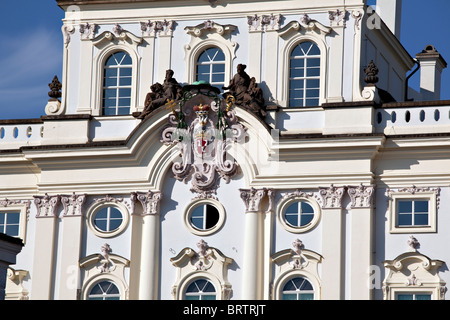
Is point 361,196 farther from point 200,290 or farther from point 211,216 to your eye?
point 200,290

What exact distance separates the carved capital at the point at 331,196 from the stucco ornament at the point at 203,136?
2.45 meters

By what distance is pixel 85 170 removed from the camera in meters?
42.7

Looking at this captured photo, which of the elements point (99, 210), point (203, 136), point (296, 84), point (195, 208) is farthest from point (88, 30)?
point (296, 84)

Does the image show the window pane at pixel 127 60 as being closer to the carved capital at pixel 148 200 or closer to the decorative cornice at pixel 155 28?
the decorative cornice at pixel 155 28

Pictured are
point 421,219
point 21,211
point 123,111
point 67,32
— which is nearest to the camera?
point 421,219

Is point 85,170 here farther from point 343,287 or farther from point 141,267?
point 343,287

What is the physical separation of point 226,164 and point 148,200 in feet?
7.48

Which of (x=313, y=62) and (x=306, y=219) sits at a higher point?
(x=313, y=62)

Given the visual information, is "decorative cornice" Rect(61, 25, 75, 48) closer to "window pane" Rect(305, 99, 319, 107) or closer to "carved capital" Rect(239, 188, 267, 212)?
"carved capital" Rect(239, 188, 267, 212)

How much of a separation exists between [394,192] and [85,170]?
8270 millimetres

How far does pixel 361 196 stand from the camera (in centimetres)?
4088

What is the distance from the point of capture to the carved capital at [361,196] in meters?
40.8

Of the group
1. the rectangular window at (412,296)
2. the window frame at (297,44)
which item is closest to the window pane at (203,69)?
the window frame at (297,44)
